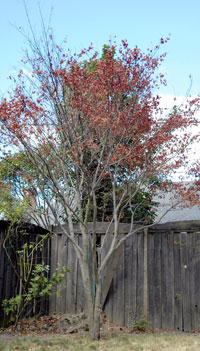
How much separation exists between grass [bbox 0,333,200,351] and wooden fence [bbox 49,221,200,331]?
73 centimetres

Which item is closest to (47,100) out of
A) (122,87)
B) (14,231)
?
(122,87)

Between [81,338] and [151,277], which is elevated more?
[151,277]

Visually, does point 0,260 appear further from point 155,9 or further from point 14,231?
point 155,9

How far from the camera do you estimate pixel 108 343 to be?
16.3 ft

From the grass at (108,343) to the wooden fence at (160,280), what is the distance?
728mm

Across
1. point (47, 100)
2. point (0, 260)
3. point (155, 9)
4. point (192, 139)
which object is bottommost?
point (0, 260)

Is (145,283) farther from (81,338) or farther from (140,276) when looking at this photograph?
(81,338)

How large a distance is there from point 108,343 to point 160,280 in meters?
1.79

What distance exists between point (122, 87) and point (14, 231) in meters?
3.19

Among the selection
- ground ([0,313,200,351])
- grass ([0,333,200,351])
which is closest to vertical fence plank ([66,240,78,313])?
ground ([0,313,200,351])

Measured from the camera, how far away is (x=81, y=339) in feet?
17.0

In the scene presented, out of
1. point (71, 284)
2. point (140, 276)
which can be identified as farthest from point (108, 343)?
point (71, 284)

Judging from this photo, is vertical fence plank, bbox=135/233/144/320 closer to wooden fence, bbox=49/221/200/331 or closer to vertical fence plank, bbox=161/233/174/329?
wooden fence, bbox=49/221/200/331

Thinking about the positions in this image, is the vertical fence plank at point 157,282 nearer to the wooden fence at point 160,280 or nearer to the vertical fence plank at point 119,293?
the wooden fence at point 160,280
